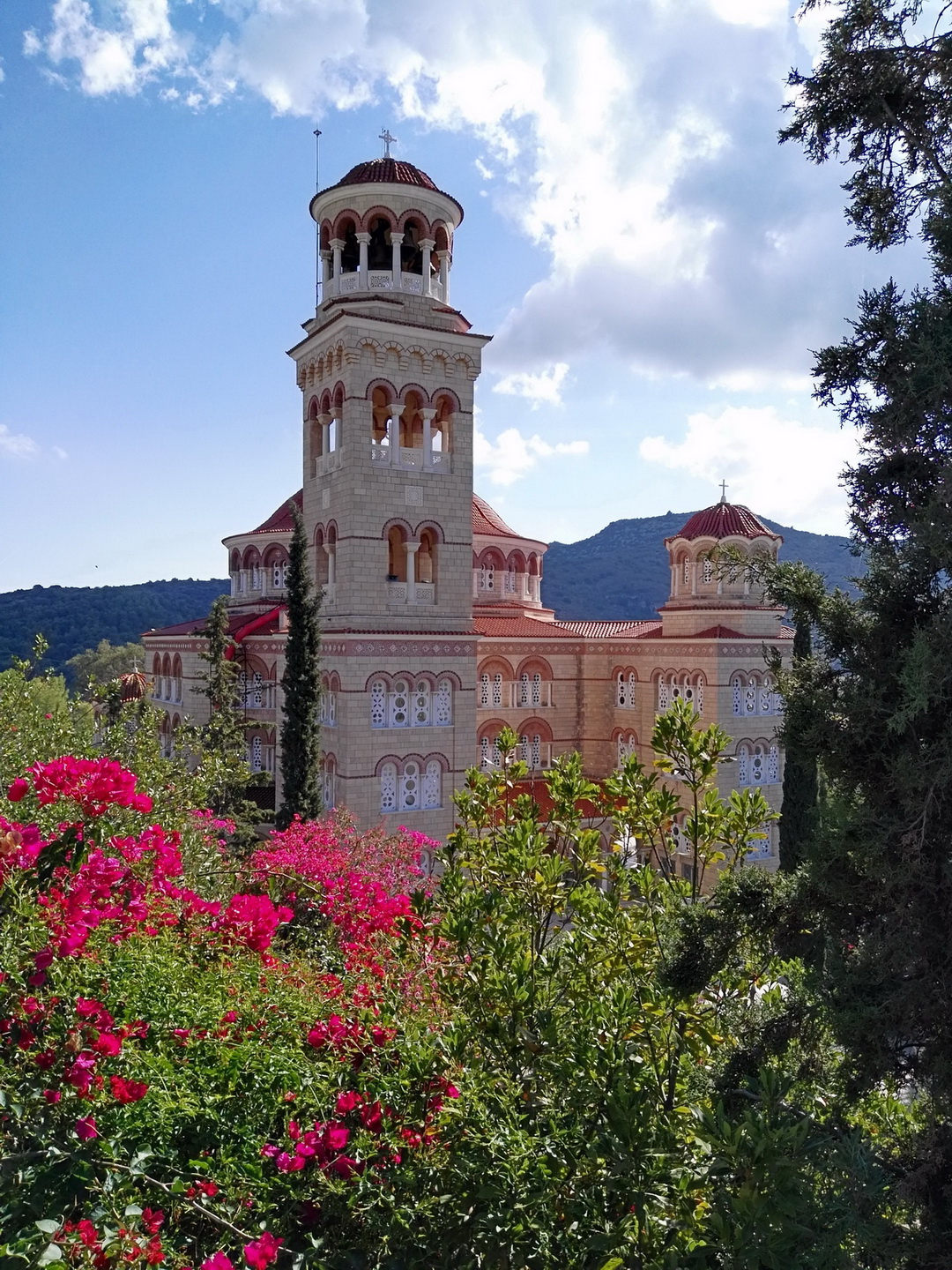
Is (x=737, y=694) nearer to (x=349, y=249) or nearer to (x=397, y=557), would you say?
(x=397, y=557)

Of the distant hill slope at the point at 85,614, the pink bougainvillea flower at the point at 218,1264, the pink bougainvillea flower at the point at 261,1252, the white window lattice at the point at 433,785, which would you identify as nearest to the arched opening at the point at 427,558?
the white window lattice at the point at 433,785

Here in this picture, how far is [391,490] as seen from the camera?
16.8m

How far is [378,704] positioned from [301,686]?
5.85 feet

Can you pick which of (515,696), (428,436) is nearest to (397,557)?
(428,436)

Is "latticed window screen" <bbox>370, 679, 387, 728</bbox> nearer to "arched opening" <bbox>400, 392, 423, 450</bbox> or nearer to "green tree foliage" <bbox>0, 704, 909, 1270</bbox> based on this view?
"arched opening" <bbox>400, 392, 423, 450</bbox>

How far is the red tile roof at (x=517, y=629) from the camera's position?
22188 mm

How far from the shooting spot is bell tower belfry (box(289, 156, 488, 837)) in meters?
16.5

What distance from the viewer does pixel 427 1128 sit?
3291 mm

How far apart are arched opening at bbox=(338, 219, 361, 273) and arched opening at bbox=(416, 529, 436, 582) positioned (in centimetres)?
625

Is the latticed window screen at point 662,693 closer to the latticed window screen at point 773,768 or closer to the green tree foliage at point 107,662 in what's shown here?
the latticed window screen at point 773,768

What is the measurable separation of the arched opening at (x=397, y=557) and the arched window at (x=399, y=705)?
2.49 meters

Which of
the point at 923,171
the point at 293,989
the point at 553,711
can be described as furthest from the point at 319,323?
the point at 293,989

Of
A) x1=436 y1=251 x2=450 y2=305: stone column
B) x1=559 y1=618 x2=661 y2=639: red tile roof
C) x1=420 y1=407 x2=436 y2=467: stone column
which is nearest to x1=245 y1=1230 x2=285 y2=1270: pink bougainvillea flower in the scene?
x1=420 y1=407 x2=436 y2=467: stone column

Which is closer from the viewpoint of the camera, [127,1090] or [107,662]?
[127,1090]
